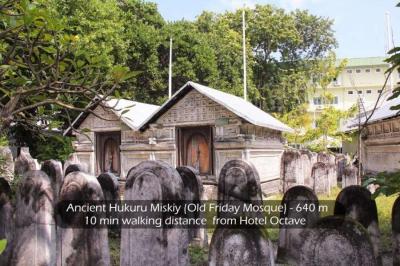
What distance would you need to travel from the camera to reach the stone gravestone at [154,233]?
4926mm

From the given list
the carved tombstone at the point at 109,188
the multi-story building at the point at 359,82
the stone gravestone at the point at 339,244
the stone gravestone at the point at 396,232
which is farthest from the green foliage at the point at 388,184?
the multi-story building at the point at 359,82

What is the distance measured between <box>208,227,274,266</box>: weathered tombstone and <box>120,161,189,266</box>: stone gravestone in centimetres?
94

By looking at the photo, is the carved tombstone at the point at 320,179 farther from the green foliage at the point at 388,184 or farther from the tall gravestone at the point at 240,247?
the tall gravestone at the point at 240,247

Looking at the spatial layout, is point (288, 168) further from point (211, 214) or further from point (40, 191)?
point (40, 191)

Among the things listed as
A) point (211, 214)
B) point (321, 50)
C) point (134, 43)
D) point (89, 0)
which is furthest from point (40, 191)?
point (321, 50)

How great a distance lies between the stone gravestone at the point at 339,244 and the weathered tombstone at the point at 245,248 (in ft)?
1.52

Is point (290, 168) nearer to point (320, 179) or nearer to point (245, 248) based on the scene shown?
point (320, 179)

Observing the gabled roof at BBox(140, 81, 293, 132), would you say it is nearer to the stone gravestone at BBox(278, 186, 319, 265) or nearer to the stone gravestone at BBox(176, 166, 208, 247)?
the stone gravestone at BBox(176, 166, 208, 247)

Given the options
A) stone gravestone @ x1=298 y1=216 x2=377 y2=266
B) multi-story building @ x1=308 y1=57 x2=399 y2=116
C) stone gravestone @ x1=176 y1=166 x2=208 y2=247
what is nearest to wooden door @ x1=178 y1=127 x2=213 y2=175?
stone gravestone @ x1=176 y1=166 x2=208 y2=247

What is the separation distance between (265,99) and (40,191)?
125 ft

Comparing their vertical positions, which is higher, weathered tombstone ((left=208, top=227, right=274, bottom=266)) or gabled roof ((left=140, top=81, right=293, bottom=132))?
gabled roof ((left=140, top=81, right=293, bottom=132))

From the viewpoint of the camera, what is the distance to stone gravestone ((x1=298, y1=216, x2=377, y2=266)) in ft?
11.9

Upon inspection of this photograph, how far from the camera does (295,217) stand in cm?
693

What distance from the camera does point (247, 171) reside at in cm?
736
